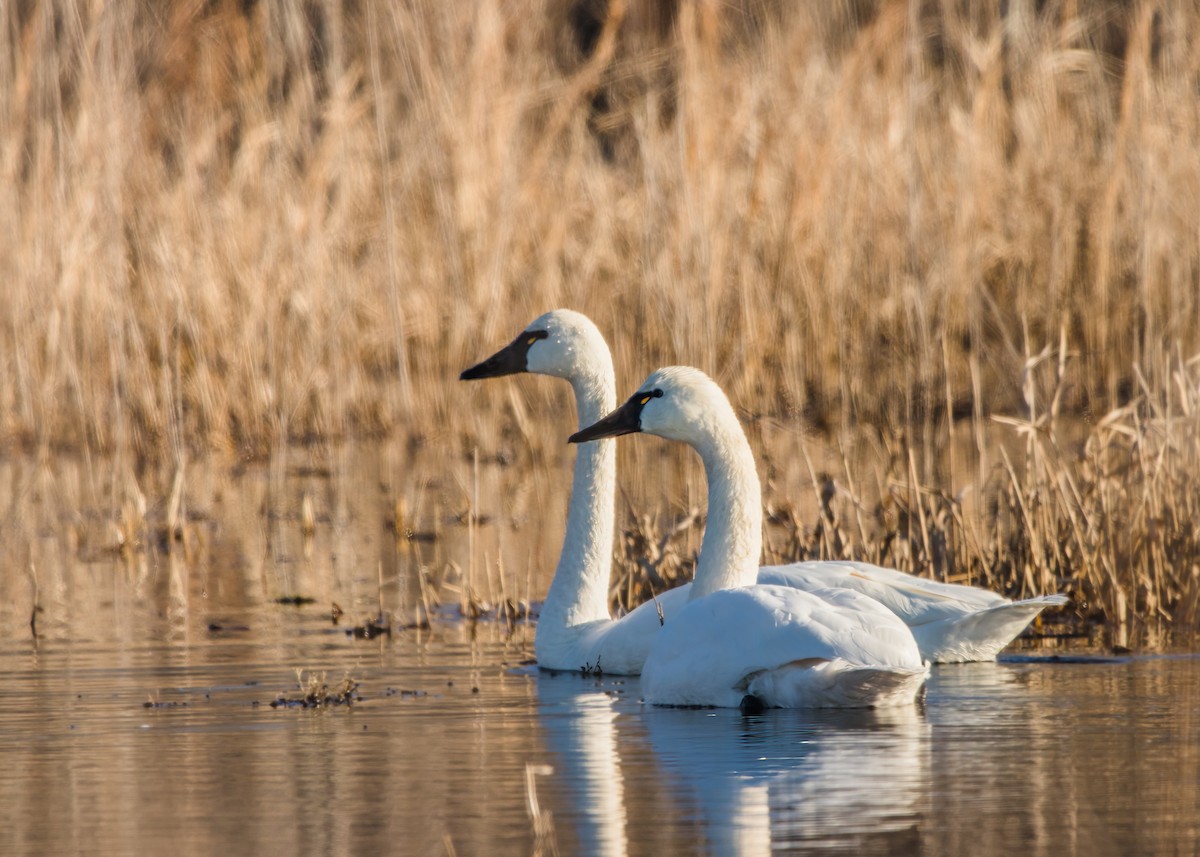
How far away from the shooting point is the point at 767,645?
19.9 feet

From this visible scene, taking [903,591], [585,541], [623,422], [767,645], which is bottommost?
[767,645]

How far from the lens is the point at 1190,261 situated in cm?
1182

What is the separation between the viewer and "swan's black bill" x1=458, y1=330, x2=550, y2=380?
26.4ft

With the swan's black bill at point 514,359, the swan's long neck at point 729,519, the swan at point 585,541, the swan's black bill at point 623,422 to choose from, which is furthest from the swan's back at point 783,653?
the swan's black bill at point 514,359

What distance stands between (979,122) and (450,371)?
3.57 metres

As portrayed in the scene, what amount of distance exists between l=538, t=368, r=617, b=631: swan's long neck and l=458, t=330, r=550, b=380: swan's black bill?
0.72 feet

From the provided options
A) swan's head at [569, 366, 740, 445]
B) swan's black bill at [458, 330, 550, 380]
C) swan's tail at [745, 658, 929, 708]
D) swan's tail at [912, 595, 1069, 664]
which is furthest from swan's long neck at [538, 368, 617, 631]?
swan's tail at [745, 658, 929, 708]

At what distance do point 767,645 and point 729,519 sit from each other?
2.83ft

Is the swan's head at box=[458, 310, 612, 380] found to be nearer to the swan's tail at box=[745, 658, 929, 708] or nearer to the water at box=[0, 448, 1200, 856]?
the water at box=[0, 448, 1200, 856]

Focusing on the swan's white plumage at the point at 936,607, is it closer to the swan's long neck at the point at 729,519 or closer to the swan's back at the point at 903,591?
the swan's back at the point at 903,591

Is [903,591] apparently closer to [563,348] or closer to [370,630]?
[563,348]

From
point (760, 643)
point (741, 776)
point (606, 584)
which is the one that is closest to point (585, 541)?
point (606, 584)

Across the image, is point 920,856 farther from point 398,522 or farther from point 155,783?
point 398,522

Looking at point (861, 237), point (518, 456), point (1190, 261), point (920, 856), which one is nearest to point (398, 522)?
point (518, 456)
